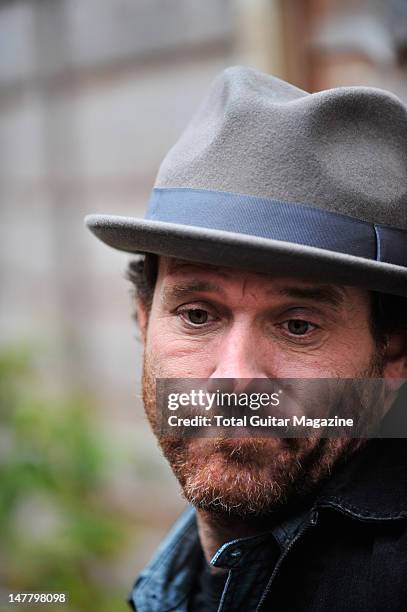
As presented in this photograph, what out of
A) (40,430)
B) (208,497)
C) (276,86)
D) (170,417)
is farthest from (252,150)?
(40,430)

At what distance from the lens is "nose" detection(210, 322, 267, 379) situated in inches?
55.4

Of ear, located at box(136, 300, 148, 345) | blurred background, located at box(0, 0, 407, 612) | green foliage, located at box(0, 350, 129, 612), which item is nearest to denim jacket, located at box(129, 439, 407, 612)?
ear, located at box(136, 300, 148, 345)

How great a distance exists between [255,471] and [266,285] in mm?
346

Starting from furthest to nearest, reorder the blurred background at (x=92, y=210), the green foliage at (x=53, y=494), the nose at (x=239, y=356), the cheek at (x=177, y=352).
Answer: the green foliage at (x=53, y=494), the blurred background at (x=92, y=210), the cheek at (x=177, y=352), the nose at (x=239, y=356)

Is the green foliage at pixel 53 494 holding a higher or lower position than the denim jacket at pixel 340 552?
lower

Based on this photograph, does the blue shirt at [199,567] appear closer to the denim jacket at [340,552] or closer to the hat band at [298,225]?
the denim jacket at [340,552]

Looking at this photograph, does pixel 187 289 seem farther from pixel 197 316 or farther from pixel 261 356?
pixel 261 356

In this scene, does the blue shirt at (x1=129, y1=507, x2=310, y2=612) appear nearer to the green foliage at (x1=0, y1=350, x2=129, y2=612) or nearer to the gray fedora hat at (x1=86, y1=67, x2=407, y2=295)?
the gray fedora hat at (x1=86, y1=67, x2=407, y2=295)

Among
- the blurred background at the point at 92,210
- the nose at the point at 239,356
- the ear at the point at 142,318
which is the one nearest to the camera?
the nose at the point at 239,356

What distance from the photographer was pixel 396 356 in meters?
1.62

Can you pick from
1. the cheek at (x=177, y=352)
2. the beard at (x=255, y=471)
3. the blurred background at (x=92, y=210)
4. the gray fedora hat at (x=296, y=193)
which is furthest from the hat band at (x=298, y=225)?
the blurred background at (x=92, y=210)

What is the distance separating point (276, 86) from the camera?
1.64 metres

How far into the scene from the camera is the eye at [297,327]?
4.87 ft
